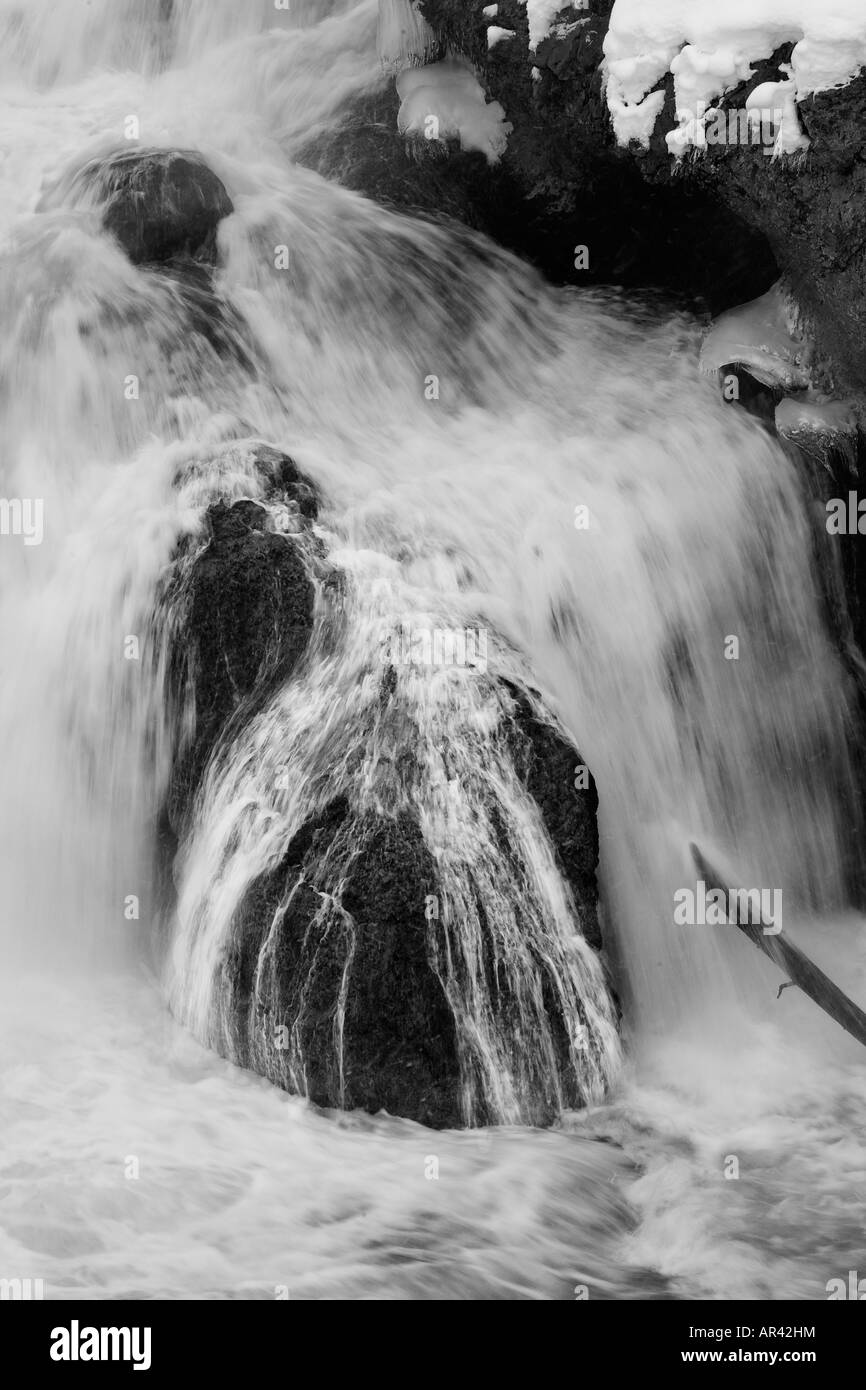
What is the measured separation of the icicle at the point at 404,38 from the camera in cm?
1028

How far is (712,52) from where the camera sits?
25.6 ft

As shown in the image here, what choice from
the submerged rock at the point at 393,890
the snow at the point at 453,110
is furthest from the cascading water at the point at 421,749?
the snow at the point at 453,110

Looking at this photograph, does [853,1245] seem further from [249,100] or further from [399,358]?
[249,100]

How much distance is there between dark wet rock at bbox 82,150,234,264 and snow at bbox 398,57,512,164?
5.47 feet

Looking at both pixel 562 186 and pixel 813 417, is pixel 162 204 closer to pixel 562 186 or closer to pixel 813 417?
pixel 562 186

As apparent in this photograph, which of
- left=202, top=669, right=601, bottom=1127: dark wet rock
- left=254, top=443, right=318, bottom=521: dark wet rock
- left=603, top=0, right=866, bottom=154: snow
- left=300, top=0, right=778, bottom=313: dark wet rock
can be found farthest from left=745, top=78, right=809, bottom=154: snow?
left=202, top=669, right=601, bottom=1127: dark wet rock

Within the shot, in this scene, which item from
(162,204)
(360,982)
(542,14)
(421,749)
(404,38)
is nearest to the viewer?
(360,982)

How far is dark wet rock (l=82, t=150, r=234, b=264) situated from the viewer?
9.09 meters

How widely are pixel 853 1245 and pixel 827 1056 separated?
4.46 ft

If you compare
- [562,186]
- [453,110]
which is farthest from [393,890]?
[453,110]

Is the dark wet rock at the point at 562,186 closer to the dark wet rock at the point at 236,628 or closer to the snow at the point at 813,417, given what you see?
the snow at the point at 813,417

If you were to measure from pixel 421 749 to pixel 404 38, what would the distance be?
6471 mm

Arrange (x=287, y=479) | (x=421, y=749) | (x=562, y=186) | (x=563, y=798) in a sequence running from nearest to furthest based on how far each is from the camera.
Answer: (x=421, y=749) → (x=563, y=798) → (x=287, y=479) → (x=562, y=186)

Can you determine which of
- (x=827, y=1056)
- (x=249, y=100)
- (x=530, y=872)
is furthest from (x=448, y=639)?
(x=249, y=100)
